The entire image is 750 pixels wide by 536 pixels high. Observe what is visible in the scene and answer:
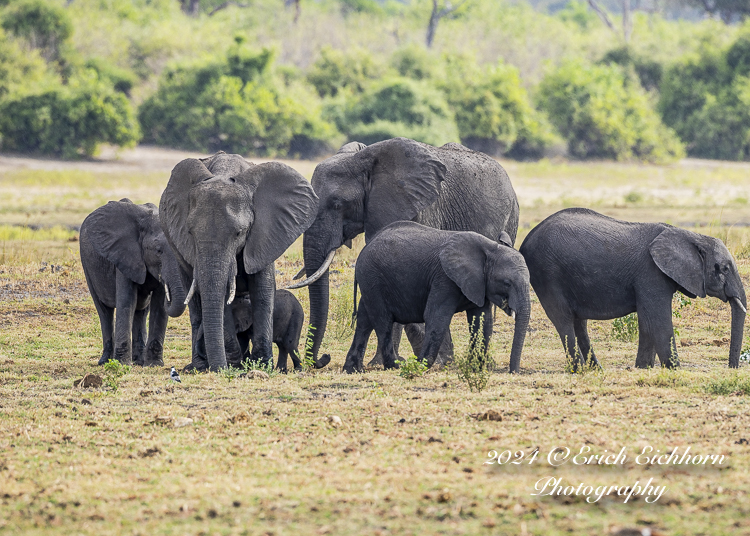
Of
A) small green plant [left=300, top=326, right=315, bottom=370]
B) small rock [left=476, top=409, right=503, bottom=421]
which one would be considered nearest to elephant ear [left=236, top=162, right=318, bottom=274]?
small green plant [left=300, top=326, right=315, bottom=370]

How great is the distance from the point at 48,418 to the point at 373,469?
112 inches

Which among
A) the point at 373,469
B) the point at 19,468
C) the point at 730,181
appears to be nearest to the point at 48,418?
the point at 19,468

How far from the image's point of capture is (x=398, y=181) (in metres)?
11.8

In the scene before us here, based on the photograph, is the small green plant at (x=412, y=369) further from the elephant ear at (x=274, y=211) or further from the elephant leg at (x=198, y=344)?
the elephant leg at (x=198, y=344)

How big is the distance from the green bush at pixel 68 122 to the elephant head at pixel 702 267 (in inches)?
1353

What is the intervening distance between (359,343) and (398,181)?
1.97m

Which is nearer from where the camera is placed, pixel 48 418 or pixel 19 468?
pixel 19 468

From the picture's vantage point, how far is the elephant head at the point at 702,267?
1031 centimetres

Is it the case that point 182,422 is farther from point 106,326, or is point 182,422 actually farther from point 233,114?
point 233,114

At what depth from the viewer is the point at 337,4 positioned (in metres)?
103

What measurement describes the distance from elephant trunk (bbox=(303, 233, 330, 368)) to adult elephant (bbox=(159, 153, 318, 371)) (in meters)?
0.84

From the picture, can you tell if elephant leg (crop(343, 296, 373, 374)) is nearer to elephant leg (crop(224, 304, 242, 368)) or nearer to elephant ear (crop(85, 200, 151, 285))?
elephant leg (crop(224, 304, 242, 368))

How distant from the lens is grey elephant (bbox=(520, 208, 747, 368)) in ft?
34.1

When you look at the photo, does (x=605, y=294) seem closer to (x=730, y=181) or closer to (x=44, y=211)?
(x=44, y=211)
